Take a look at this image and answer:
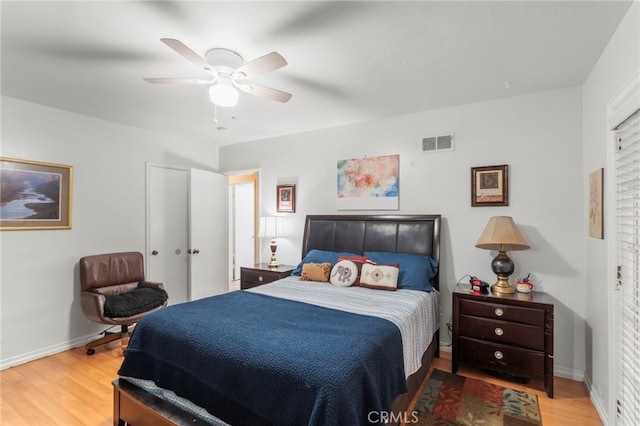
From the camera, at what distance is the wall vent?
3.24 metres

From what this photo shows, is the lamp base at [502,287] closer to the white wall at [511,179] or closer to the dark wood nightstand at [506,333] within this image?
the dark wood nightstand at [506,333]

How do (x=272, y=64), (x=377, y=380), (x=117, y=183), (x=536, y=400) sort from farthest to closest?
(x=117, y=183) < (x=536, y=400) < (x=272, y=64) < (x=377, y=380)

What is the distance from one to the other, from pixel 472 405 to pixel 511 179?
1980mm

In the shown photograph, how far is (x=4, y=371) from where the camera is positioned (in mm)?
2875

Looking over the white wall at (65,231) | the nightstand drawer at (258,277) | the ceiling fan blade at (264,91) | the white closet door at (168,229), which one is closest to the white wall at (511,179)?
the nightstand drawer at (258,277)

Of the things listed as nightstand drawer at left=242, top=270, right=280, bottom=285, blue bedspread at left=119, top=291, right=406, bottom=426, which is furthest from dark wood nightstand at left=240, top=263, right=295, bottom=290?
blue bedspread at left=119, top=291, right=406, bottom=426

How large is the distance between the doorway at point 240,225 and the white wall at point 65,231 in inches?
88.9

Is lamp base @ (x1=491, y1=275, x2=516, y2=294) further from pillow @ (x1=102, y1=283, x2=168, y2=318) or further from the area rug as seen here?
pillow @ (x1=102, y1=283, x2=168, y2=318)

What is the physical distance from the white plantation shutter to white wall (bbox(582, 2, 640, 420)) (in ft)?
0.28

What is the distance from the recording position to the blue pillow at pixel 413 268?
290cm

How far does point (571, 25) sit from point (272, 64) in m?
1.79

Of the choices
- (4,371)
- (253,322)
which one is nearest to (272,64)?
(253,322)

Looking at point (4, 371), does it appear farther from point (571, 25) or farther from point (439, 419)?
point (571, 25)

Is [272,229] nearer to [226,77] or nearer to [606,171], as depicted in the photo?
[226,77]
